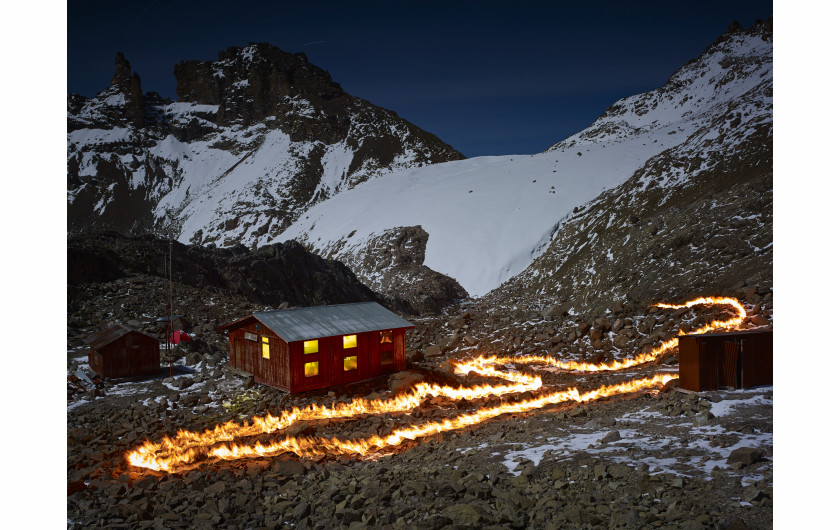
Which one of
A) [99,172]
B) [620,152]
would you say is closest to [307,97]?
[99,172]

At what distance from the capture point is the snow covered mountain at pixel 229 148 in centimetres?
7188

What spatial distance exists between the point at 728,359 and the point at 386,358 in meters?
8.62

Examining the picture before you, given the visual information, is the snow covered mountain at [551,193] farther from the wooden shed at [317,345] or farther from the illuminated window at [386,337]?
the wooden shed at [317,345]

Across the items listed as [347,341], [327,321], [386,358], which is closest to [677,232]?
[386,358]

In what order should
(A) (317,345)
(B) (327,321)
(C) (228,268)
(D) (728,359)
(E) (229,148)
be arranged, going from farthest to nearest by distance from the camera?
1. (E) (229,148)
2. (C) (228,268)
3. (B) (327,321)
4. (A) (317,345)
5. (D) (728,359)

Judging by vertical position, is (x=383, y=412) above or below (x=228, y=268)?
below

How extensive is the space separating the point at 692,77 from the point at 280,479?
70.7 metres

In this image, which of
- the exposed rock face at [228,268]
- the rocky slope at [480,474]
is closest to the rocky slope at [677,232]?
the exposed rock face at [228,268]

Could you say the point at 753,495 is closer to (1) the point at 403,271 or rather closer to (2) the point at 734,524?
(2) the point at 734,524

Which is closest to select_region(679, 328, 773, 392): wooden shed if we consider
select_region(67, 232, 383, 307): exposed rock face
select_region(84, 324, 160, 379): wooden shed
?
select_region(84, 324, 160, 379): wooden shed

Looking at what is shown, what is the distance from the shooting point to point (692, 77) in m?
65.6

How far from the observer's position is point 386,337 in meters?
15.9

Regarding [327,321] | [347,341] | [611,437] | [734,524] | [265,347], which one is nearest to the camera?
[734,524]

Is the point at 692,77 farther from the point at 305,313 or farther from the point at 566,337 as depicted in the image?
the point at 305,313
